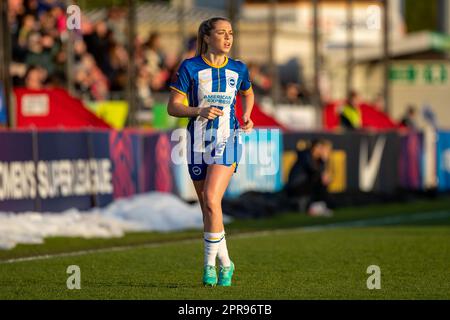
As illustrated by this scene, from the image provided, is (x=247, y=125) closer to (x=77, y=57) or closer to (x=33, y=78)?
(x=33, y=78)

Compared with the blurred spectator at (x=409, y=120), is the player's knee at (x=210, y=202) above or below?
above

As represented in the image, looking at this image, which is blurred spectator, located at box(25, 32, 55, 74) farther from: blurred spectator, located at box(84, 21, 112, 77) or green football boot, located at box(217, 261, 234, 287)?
green football boot, located at box(217, 261, 234, 287)

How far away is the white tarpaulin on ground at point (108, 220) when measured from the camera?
1712cm

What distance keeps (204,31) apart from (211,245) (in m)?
1.78

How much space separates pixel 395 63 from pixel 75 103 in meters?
34.3

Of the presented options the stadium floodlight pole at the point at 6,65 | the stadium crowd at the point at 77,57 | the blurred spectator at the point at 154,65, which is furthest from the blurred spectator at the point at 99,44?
the stadium floodlight pole at the point at 6,65

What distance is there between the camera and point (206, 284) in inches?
443

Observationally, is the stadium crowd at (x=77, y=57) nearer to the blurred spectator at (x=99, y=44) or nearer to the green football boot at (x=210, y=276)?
the blurred spectator at (x=99, y=44)

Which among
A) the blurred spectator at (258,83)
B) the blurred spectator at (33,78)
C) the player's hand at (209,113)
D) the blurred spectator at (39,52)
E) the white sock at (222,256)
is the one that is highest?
the blurred spectator at (39,52)

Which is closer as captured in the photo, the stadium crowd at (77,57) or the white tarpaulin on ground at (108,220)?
the white tarpaulin on ground at (108,220)

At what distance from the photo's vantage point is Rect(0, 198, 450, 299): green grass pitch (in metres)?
10.8

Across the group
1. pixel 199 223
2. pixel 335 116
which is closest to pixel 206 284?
pixel 199 223

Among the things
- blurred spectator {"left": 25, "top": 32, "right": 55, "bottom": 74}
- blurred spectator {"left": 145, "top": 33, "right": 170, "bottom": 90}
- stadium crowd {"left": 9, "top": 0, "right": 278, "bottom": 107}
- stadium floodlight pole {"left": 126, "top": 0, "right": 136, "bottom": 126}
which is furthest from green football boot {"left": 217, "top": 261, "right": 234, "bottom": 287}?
blurred spectator {"left": 145, "top": 33, "right": 170, "bottom": 90}

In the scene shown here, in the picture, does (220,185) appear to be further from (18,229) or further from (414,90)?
(414,90)
